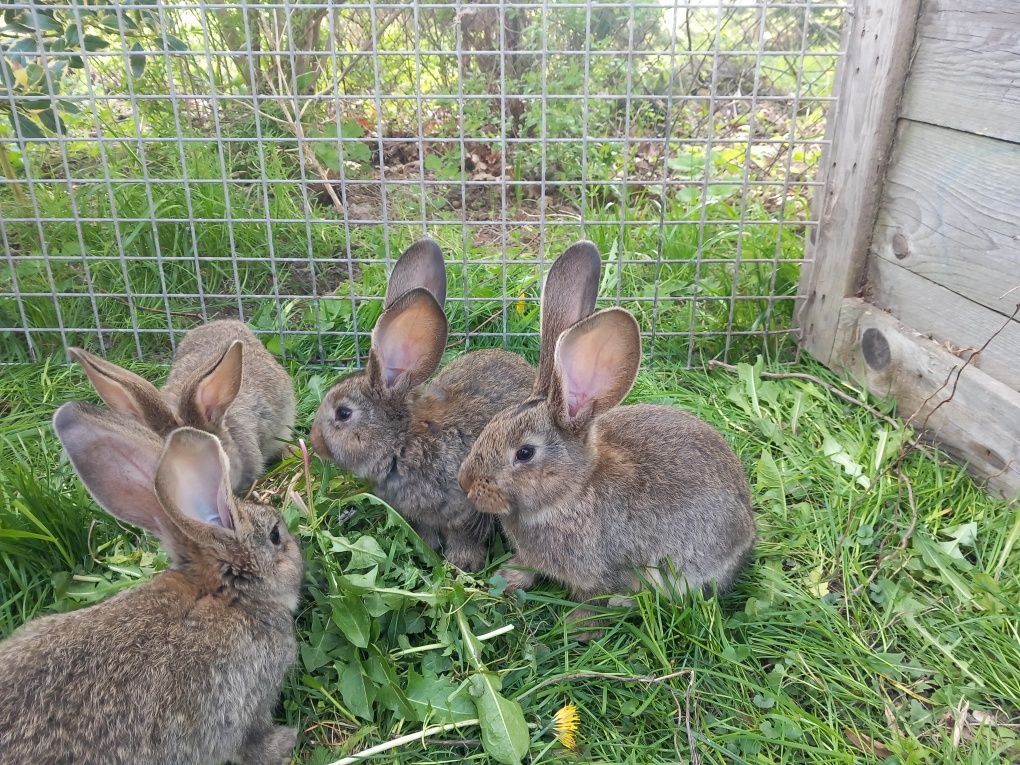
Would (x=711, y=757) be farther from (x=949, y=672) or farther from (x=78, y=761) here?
(x=78, y=761)

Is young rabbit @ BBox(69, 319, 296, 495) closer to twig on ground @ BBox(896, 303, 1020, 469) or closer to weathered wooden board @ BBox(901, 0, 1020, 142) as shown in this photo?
twig on ground @ BBox(896, 303, 1020, 469)

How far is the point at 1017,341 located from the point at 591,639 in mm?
1980

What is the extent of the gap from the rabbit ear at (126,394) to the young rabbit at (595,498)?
41.3 inches

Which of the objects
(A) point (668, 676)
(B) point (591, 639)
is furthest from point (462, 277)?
(A) point (668, 676)

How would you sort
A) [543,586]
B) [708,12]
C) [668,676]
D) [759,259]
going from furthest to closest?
[708,12], [759,259], [543,586], [668,676]

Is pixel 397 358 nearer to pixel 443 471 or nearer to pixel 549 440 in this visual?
pixel 443 471

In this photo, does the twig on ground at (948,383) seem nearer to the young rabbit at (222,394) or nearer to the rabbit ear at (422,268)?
the rabbit ear at (422,268)

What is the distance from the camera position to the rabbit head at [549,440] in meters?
2.81

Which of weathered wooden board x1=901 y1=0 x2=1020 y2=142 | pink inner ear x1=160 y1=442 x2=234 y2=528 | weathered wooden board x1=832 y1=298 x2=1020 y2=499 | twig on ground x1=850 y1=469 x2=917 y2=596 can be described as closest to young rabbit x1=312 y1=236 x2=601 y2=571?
pink inner ear x1=160 y1=442 x2=234 y2=528

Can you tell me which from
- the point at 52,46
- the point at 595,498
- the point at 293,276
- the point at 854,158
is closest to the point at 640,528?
the point at 595,498

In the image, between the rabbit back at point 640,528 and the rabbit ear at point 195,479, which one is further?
the rabbit back at point 640,528

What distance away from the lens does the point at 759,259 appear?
13.8 feet

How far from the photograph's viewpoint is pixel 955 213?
138 inches

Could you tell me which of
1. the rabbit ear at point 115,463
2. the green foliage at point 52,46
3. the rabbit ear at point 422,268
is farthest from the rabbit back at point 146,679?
the green foliage at point 52,46
